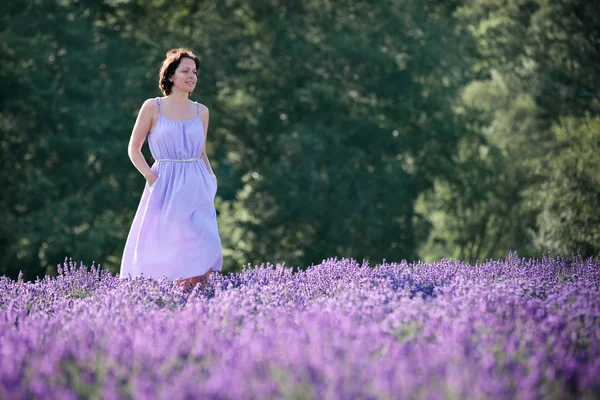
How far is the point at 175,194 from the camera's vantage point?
6828mm

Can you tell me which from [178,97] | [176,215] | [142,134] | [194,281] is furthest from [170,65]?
[194,281]

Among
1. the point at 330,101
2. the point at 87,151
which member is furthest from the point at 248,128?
the point at 87,151

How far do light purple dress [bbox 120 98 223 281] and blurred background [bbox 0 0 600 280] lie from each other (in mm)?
14984

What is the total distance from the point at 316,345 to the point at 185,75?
12.5 feet

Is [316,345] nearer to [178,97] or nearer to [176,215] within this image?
[176,215]

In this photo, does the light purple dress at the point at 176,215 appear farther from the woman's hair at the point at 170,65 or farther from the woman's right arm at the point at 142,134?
the woman's hair at the point at 170,65

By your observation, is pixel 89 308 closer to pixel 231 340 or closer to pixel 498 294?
pixel 231 340

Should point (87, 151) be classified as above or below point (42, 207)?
above

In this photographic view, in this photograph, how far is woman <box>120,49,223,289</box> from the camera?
6758 mm

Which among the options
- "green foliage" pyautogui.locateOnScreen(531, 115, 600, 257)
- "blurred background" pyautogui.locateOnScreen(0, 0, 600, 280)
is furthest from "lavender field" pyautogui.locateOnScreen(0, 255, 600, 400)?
"blurred background" pyautogui.locateOnScreen(0, 0, 600, 280)

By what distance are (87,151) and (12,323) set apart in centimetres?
1826

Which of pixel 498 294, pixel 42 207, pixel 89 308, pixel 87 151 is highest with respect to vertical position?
pixel 498 294

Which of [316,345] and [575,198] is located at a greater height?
[316,345]

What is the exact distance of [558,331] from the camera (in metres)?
4.24
